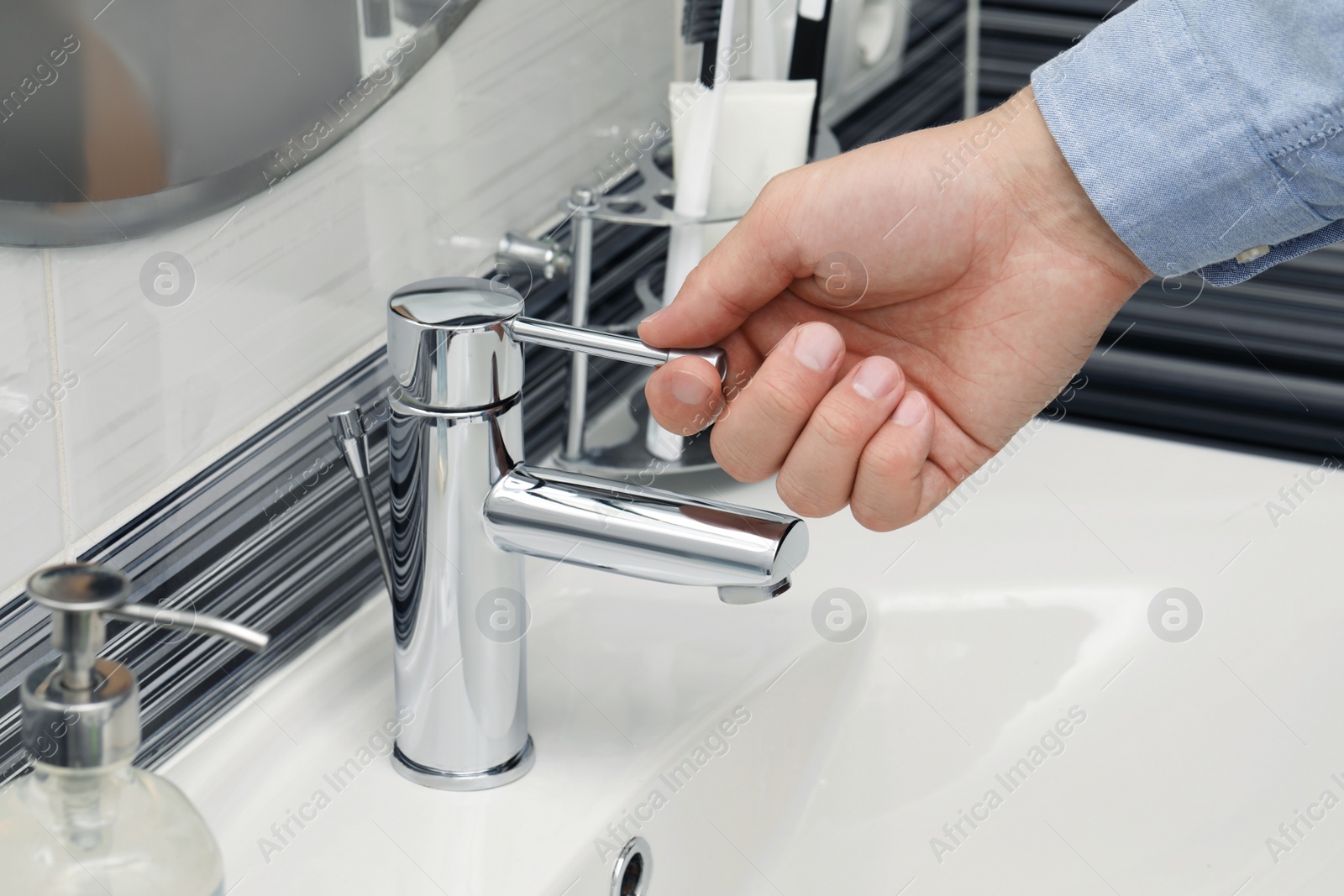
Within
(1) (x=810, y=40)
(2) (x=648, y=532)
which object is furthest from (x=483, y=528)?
(1) (x=810, y=40)

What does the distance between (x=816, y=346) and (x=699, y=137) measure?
0.16 meters

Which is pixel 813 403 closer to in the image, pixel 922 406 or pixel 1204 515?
pixel 922 406

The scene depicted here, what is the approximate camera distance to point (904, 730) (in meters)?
0.57

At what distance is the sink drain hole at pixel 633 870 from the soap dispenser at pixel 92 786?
0.17 m

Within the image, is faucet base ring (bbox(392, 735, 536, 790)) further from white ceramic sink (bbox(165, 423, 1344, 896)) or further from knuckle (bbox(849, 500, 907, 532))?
knuckle (bbox(849, 500, 907, 532))

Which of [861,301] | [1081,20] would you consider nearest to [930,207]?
[861,301]

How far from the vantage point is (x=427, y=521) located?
0.42 meters

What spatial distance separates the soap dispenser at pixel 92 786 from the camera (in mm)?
267

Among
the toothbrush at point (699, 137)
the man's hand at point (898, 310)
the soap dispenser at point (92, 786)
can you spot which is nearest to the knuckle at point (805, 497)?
the man's hand at point (898, 310)

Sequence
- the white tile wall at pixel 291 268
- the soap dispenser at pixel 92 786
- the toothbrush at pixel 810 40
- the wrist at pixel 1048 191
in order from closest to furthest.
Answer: the soap dispenser at pixel 92 786, the white tile wall at pixel 291 268, the wrist at pixel 1048 191, the toothbrush at pixel 810 40

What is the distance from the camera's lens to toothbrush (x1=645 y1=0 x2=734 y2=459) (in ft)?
1.76

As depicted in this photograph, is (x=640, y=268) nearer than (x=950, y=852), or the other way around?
(x=950, y=852)

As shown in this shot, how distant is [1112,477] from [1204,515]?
5 centimetres

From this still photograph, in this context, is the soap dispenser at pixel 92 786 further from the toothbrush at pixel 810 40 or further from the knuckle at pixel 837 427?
the toothbrush at pixel 810 40
